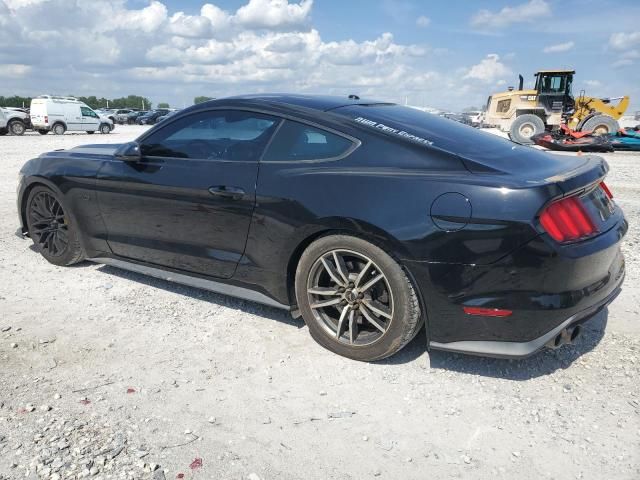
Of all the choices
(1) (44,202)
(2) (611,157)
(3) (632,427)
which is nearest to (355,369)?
(3) (632,427)

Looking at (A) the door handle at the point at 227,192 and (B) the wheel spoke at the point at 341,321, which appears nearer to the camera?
(B) the wheel spoke at the point at 341,321

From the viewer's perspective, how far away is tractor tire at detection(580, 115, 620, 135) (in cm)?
1911

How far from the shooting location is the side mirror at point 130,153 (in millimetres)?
3861

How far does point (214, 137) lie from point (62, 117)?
26819 mm

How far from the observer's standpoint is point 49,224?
4.64 metres

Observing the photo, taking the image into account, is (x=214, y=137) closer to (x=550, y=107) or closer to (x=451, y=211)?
(x=451, y=211)

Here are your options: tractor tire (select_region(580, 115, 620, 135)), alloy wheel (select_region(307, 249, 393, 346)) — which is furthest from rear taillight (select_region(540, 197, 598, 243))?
tractor tire (select_region(580, 115, 620, 135))

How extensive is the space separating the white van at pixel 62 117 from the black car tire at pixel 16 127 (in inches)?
21.9

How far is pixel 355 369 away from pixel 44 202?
126 inches

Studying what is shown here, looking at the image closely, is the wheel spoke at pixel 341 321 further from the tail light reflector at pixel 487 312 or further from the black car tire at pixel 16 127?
the black car tire at pixel 16 127

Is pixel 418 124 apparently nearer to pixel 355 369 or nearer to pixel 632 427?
pixel 355 369

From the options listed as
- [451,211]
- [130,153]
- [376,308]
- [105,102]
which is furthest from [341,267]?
[105,102]

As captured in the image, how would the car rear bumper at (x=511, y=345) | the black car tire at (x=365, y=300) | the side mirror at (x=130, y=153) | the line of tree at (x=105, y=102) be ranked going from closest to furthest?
the car rear bumper at (x=511, y=345)
the black car tire at (x=365, y=300)
the side mirror at (x=130, y=153)
the line of tree at (x=105, y=102)

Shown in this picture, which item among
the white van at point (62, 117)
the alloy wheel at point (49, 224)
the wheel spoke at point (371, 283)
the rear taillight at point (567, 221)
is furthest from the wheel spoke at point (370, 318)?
the white van at point (62, 117)
